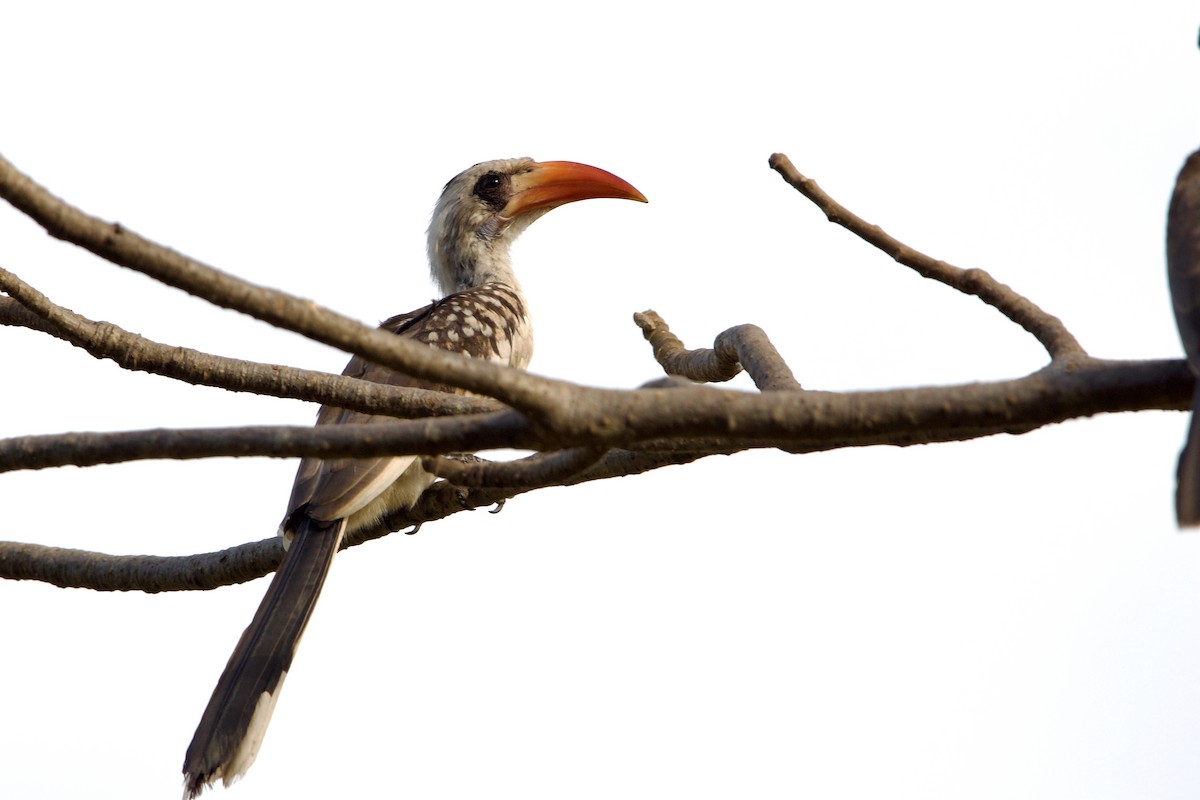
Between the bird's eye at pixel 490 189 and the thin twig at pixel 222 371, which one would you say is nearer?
the thin twig at pixel 222 371

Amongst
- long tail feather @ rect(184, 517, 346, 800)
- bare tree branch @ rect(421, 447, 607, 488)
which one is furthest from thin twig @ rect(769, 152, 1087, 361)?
long tail feather @ rect(184, 517, 346, 800)

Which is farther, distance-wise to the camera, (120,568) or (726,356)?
(726,356)

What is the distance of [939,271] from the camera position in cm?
305

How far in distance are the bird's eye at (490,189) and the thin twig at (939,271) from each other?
12.7ft

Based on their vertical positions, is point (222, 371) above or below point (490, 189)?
→ below

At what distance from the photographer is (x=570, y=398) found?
172cm

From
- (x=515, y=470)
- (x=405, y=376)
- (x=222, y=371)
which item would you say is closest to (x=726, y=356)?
(x=405, y=376)

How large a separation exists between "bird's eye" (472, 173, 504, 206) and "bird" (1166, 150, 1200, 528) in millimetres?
4600

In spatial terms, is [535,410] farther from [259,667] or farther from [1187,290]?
[259,667]

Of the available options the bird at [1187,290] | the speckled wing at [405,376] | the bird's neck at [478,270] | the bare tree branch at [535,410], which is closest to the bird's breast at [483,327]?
the speckled wing at [405,376]

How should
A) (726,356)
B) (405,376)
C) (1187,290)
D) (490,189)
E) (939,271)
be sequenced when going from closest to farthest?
(1187,290) → (939,271) → (405,376) → (726,356) → (490,189)

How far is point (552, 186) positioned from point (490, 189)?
14.1 inches

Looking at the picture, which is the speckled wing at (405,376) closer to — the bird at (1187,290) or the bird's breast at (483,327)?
the bird's breast at (483,327)

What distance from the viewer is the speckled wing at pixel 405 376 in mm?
4262
